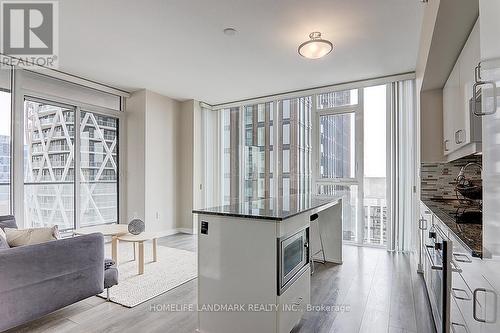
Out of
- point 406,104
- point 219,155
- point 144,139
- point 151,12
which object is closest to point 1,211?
point 144,139

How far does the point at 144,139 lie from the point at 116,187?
1.10 meters

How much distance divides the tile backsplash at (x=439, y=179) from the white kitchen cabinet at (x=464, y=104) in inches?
24.3

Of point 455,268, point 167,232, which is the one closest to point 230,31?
point 455,268

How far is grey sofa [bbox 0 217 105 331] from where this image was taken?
6.42 feet

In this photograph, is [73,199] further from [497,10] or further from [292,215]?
[497,10]

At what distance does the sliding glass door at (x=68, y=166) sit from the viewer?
4305 millimetres

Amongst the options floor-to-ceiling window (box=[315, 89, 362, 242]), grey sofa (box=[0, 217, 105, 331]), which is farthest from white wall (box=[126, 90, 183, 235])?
floor-to-ceiling window (box=[315, 89, 362, 242])

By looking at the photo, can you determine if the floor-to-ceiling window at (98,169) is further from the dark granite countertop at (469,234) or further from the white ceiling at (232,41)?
the dark granite countertop at (469,234)

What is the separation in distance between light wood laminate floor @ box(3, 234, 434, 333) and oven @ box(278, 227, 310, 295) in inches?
19.8

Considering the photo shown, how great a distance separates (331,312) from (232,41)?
312 cm

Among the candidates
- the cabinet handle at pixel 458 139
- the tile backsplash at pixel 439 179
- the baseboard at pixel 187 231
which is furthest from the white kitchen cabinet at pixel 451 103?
the baseboard at pixel 187 231

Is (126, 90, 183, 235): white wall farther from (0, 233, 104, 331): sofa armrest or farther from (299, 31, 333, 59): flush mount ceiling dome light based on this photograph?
(299, 31, 333, 59): flush mount ceiling dome light

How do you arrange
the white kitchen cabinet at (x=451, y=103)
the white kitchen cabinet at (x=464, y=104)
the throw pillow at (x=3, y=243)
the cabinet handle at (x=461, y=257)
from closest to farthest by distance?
the cabinet handle at (x=461, y=257)
the white kitchen cabinet at (x=464, y=104)
the throw pillow at (x=3, y=243)
the white kitchen cabinet at (x=451, y=103)

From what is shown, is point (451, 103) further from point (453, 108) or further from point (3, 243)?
point (3, 243)
